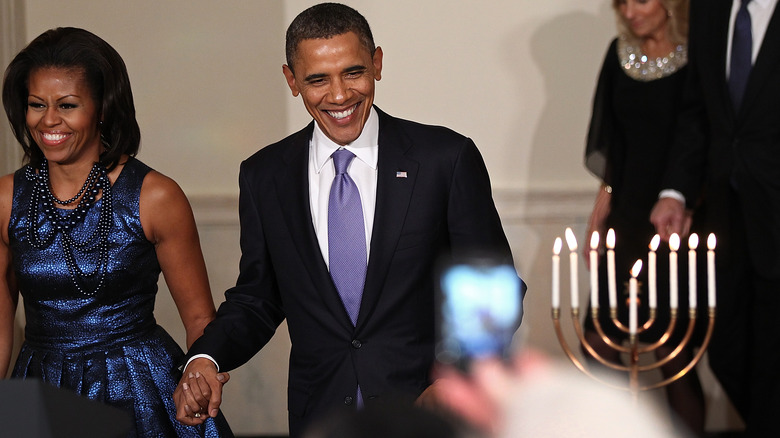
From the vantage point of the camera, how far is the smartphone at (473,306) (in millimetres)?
2090

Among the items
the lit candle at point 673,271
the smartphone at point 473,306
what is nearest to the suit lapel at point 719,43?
the lit candle at point 673,271

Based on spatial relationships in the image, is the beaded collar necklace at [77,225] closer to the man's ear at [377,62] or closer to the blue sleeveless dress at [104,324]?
the blue sleeveless dress at [104,324]

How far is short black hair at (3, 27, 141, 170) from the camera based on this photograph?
2.37m

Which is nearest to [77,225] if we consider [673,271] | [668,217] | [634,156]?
[673,271]

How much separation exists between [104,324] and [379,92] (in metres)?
2.20

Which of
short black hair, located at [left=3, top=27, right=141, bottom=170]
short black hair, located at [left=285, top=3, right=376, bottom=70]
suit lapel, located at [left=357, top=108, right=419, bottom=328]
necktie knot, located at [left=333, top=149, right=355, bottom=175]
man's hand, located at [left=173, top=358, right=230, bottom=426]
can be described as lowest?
man's hand, located at [left=173, top=358, right=230, bottom=426]

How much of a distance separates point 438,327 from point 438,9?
7.74 feet

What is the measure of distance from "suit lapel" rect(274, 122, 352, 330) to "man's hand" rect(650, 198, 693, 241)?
4.38 ft

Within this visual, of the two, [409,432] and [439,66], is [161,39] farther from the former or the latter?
[409,432]

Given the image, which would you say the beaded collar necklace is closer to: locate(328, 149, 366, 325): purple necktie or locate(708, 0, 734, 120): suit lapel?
locate(328, 149, 366, 325): purple necktie

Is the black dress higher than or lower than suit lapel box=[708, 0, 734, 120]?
lower

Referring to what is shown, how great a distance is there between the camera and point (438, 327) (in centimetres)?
227

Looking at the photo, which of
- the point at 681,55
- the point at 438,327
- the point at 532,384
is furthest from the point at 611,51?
the point at 532,384

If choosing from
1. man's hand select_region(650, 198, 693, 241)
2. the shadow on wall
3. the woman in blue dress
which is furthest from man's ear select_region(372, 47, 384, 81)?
the shadow on wall
